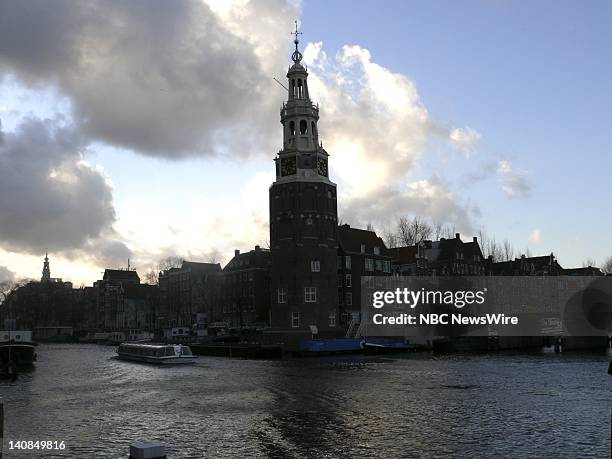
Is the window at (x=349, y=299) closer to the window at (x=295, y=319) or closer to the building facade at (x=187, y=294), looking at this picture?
the window at (x=295, y=319)

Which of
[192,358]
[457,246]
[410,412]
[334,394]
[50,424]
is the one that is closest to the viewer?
[50,424]

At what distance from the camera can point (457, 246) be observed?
136 m

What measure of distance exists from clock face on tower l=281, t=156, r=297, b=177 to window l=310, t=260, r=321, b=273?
14.2 meters

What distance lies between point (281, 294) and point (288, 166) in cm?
2004

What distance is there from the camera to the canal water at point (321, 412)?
2581 centimetres

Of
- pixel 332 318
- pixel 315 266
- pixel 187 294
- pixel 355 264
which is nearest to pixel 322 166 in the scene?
pixel 315 266

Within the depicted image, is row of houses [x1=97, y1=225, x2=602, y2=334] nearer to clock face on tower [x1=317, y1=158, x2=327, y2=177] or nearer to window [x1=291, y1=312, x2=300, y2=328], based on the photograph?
window [x1=291, y1=312, x2=300, y2=328]

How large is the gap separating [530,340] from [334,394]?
275 feet

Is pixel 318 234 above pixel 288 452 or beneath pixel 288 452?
above

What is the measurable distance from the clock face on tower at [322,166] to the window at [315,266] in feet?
46.4

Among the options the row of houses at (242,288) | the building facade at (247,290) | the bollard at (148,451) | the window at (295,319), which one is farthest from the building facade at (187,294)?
the bollard at (148,451)

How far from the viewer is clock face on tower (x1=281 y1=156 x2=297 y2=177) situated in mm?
94750

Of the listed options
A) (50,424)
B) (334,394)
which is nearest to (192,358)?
(334,394)

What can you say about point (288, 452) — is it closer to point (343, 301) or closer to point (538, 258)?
point (343, 301)
